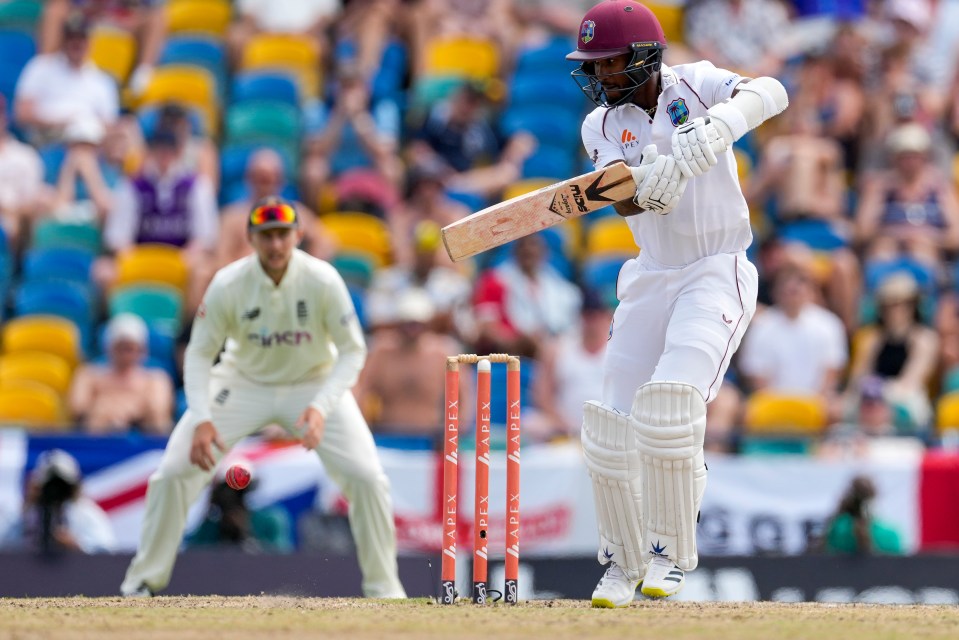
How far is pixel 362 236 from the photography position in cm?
1152

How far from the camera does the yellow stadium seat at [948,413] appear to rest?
991cm

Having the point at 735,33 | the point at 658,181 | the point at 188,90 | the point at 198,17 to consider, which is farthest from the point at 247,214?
the point at 658,181

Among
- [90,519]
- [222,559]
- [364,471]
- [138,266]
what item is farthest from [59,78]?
[364,471]

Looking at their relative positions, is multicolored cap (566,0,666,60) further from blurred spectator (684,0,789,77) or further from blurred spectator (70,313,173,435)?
blurred spectator (684,0,789,77)

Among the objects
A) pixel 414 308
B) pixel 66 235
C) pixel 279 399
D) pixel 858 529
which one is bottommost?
pixel 858 529

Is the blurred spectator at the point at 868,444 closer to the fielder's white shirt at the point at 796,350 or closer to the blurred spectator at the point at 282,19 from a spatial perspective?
the fielder's white shirt at the point at 796,350

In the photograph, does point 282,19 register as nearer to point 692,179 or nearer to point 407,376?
point 407,376

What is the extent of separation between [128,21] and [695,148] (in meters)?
9.27

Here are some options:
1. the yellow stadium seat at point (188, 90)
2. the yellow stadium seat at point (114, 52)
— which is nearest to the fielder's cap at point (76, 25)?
the yellow stadium seat at point (114, 52)

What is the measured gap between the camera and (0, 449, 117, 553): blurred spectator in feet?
29.4

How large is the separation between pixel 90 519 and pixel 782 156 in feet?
18.2

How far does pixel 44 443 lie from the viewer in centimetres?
941

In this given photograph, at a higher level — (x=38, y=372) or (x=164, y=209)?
(x=164, y=209)

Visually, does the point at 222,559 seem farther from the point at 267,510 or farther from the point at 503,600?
the point at 503,600
